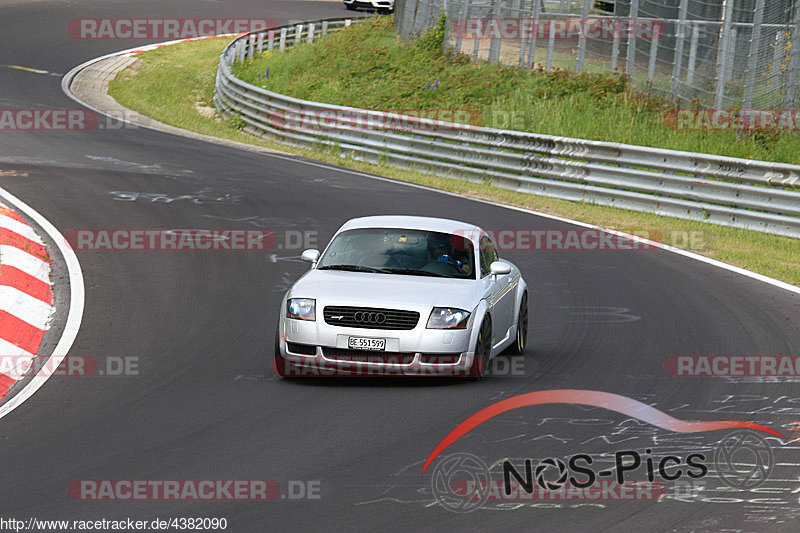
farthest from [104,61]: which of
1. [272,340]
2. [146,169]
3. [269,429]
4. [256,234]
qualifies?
[269,429]

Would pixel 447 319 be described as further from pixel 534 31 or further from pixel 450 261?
pixel 534 31

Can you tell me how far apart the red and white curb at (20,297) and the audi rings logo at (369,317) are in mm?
3060

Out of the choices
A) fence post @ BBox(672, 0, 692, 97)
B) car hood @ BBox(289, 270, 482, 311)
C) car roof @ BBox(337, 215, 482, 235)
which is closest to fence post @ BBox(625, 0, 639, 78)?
fence post @ BBox(672, 0, 692, 97)

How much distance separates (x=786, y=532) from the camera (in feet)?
21.2

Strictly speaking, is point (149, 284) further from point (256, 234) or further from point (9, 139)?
point (9, 139)

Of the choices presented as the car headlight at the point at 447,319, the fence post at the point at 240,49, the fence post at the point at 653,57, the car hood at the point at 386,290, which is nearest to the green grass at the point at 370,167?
the fence post at the point at 240,49

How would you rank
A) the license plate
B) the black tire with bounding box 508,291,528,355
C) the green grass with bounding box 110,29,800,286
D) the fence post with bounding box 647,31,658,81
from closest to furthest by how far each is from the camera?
1. the license plate
2. the black tire with bounding box 508,291,528,355
3. the green grass with bounding box 110,29,800,286
4. the fence post with bounding box 647,31,658,81

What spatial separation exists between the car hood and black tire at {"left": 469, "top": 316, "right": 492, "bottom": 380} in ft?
0.86

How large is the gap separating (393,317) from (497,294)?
146cm

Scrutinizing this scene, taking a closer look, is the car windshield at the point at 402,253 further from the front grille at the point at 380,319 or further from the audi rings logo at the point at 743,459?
the audi rings logo at the point at 743,459

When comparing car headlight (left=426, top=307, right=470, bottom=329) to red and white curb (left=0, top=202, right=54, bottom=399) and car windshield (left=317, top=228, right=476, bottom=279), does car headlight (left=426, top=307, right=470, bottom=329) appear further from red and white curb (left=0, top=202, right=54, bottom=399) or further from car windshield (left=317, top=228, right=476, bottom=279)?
red and white curb (left=0, top=202, right=54, bottom=399)

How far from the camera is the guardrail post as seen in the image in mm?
26266

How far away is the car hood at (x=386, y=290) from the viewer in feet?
32.5

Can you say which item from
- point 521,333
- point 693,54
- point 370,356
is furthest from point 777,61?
point 370,356
